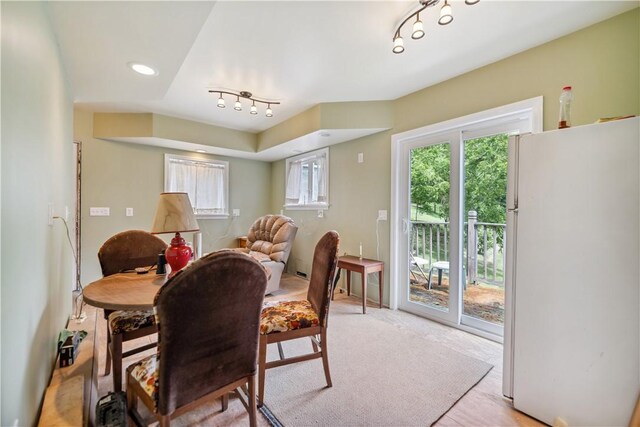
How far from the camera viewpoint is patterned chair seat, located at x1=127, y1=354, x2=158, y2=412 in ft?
3.78

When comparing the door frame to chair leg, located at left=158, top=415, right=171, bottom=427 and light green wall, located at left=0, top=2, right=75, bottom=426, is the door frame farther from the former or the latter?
light green wall, located at left=0, top=2, right=75, bottom=426

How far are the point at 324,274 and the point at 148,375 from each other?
108 cm

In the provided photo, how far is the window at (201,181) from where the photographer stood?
14.6 feet

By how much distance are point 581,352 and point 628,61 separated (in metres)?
1.89

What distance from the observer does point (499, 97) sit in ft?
7.95

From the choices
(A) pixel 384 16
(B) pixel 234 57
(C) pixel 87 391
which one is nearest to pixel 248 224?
(B) pixel 234 57

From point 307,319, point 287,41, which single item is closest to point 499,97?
point 287,41

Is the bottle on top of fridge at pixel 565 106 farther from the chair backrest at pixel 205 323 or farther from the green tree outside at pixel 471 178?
the chair backrest at pixel 205 323

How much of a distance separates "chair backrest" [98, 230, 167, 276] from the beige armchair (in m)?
1.49

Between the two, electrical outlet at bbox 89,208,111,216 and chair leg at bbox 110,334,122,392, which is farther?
electrical outlet at bbox 89,208,111,216

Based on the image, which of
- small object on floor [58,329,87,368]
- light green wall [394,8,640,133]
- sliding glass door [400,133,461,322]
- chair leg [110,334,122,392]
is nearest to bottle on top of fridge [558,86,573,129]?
light green wall [394,8,640,133]

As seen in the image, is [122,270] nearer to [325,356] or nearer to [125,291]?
[125,291]

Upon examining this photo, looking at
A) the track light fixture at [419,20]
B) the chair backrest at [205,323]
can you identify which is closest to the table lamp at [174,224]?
the chair backrest at [205,323]

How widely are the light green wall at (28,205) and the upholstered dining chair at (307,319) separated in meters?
1.06
